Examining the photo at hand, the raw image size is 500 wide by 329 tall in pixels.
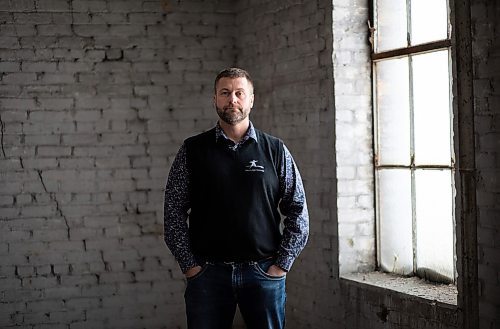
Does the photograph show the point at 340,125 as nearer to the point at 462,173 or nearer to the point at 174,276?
the point at 462,173

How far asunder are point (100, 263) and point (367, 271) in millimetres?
2004

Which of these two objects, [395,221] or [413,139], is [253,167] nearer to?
[413,139]

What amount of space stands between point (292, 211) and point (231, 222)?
0.32 meters

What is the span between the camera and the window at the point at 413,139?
13.6 feet

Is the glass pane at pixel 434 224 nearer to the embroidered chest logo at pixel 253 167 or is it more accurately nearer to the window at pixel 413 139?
the window at pixel 413 139

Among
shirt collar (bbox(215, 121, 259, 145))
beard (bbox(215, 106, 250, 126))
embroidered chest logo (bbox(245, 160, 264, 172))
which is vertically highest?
beard (bbox(215, 106, 250, 126))

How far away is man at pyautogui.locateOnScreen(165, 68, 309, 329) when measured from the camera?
338 cm

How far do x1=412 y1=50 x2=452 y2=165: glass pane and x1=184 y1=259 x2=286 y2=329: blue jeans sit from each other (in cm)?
131

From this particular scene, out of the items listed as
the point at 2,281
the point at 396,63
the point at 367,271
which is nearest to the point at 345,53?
the point at 396,63

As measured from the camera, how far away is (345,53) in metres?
4.72

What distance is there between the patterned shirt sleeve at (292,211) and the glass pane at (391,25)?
1.36m

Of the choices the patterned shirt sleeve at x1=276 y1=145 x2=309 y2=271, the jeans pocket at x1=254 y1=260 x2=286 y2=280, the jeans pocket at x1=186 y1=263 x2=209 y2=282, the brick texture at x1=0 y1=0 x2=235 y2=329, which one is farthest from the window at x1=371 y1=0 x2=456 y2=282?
the brick texture at x1=0 y1=0 x2=235 y2=329

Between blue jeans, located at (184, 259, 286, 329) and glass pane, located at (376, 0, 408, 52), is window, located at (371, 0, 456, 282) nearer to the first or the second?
glass pane, located at (376, 0, 408, 52)

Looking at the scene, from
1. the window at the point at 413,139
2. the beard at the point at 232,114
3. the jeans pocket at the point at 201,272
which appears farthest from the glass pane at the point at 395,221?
the jeans pocket at the point at 201,272
